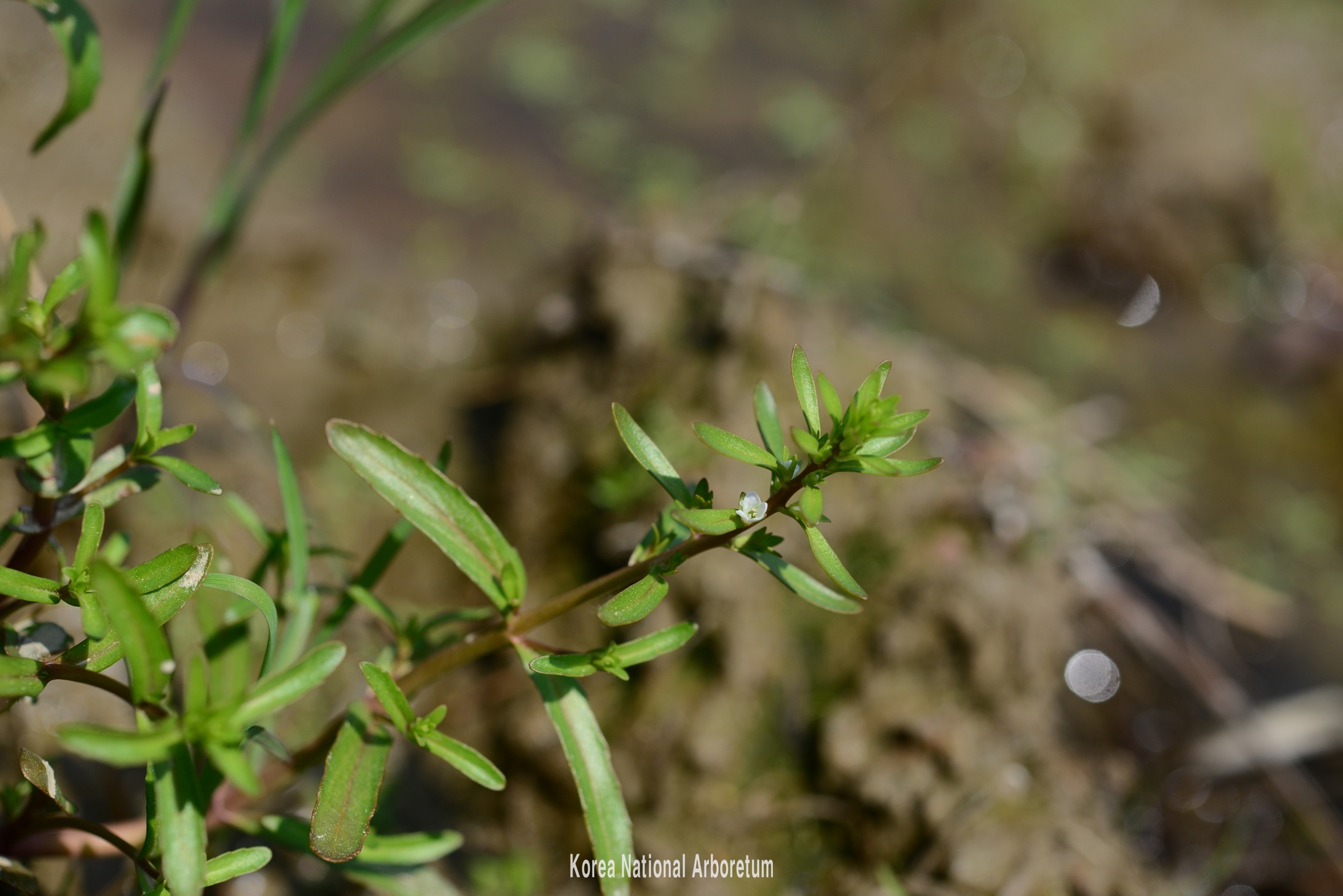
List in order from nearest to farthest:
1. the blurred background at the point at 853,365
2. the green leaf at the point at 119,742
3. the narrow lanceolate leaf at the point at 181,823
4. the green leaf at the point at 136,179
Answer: the green leaf at the point at 119,742 → the narrow lanceolate leaf at the point at 181,823 → the green leaf at the point at 136,179 → the blurred background at the point at 853,365

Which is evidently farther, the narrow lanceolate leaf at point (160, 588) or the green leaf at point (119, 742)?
the narrow lanceolate leaf at point (160, 588)

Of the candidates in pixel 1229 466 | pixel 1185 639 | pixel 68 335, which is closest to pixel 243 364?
pixel 68 335

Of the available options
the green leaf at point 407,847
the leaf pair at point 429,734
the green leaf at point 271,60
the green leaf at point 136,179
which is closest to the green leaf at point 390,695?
the leaf pair at point 429,734

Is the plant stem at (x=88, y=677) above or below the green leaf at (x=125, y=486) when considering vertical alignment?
below

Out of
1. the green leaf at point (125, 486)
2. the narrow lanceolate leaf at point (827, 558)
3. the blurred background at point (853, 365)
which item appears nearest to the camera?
the narrow lanceolate leaf at point (827, 558)

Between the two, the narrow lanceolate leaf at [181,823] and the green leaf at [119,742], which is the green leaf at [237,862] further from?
the green leaf at [119,742]

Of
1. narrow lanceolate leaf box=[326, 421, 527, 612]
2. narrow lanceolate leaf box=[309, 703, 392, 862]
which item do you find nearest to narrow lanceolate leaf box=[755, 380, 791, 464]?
narrow lanceolate leaf box=[326, 421, 527, 612]

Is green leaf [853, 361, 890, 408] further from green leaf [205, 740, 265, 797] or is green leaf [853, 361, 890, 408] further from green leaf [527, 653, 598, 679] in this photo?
green leaf [205, 740, 265, 797]
